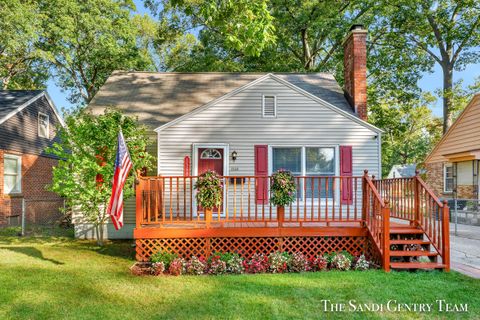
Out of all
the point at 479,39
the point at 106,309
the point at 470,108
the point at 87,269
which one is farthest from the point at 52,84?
the point at 479,39

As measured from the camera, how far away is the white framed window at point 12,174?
12.2m

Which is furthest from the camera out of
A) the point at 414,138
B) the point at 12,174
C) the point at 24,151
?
the point at 414,138

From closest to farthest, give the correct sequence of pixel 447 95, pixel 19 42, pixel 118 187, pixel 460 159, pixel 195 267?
pixel 118 187 < pixel 195 267 < pixel 460 159 < pixel 19 42 < pixel 447 95

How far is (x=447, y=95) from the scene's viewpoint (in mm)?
17422

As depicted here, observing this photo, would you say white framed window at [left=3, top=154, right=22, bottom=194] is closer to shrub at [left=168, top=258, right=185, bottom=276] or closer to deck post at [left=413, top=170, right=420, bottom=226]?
shrub at [left=168, top=258, right=185, bottom=276]

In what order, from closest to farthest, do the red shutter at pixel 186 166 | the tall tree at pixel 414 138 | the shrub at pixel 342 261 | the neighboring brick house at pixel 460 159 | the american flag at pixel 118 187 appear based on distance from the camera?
the american flag at pixel 118 187 → the shrub at pixel 342 261 → the red shutter at pixel 186 166 → the neighboring brick house at pixel 460 159 → the tall tree at pixel 414 138

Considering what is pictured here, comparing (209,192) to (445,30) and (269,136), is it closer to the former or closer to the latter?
(269,136)

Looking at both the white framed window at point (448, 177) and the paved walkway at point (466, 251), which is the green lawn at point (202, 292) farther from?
the white framed window at point (448, 177)

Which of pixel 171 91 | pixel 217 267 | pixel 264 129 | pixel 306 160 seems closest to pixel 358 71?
pixel 306 160

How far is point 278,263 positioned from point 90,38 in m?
18.1

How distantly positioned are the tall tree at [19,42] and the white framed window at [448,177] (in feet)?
67.9

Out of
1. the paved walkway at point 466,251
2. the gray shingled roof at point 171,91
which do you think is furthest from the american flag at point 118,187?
the paved walkway at point 466,251

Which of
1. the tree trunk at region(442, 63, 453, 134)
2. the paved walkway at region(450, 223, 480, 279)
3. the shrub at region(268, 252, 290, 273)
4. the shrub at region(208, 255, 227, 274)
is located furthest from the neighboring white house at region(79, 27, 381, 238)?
the tree trunk at region(442, 63, 453, 134)

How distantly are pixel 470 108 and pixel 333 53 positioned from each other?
25.7 ft
